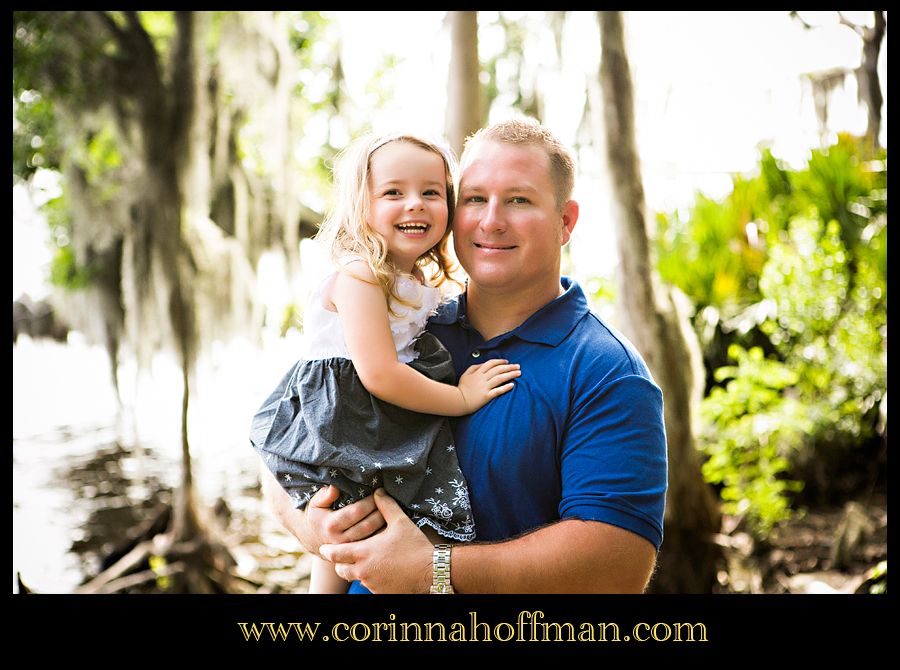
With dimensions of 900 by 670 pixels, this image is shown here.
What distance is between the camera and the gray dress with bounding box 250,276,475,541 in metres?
1.83

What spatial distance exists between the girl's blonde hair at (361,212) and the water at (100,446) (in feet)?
16.0

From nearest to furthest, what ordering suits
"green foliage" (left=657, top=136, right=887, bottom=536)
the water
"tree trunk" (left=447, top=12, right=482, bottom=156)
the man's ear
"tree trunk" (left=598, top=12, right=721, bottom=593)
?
the man's ear → "tree trunk" (left=447, top=12, right=482, bottom=156) → "tree trunk" (left=598, top=12, right=721, bottom=593) → "green foliage" (left=657, top=136, right=887, bottom=536) → the water

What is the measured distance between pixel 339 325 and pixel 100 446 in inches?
291

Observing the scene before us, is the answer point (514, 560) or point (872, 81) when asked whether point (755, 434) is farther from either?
point (514, 560)

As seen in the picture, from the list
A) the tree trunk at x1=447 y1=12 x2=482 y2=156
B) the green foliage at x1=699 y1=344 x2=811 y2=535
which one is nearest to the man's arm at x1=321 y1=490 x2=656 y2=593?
the tree trunk at x1=447 y1=12 x2=482 y2=156

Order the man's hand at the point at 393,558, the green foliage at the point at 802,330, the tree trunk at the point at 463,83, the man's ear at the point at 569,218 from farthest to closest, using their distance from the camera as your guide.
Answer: the green foliage at the point at 802,330 < the tree trunk at the point at 463,83 < the man's ear at the point at 569,218 < the man's hand at the point at 393,558

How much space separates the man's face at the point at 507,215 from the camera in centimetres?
192

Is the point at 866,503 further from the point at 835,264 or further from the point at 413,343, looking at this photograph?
the point at 413,343

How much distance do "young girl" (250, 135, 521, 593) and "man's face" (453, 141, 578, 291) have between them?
0.09 m

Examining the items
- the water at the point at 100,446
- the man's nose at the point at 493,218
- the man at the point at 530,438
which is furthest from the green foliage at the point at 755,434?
the man's nose at the point at 493,218

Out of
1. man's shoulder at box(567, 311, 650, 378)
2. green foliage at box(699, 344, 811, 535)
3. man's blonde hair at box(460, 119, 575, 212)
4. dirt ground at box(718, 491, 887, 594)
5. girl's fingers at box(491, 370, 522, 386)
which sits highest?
man's blonde hair at box(460, 119, 575, 212)

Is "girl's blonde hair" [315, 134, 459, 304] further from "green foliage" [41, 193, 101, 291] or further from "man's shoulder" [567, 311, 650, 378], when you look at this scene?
"green foliage" [41, 193, 101, 291]

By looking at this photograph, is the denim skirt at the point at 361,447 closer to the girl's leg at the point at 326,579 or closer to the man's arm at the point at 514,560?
the man's arm at the point at 514,560
